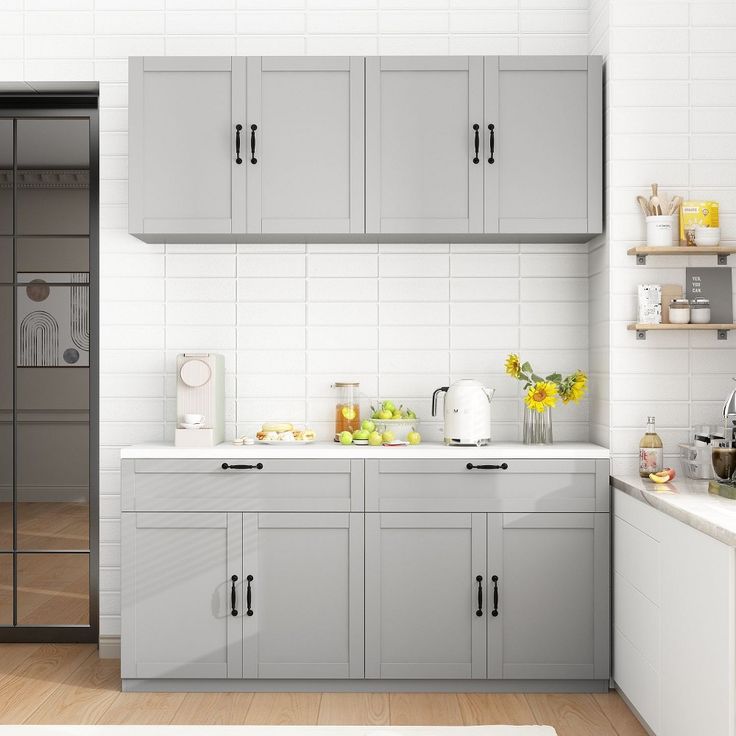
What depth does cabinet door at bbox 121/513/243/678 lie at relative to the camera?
2910 millimetres

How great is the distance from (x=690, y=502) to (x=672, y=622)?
37 centimetres

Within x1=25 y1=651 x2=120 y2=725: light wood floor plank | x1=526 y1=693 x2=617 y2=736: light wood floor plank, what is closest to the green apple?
x1=526 y1=693 x2=617 y2=736: light wood floor plank

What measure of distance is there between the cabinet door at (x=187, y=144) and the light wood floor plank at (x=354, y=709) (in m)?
1.81

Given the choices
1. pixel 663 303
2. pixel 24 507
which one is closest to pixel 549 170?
pixel 663 303

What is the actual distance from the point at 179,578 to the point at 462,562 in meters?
1.06

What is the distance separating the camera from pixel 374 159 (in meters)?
3.01

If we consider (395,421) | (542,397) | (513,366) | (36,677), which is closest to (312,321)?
(395,421)

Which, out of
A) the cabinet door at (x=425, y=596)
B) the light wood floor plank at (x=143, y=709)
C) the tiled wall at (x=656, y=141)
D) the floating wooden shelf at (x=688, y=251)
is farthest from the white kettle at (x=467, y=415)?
the light wood floor plank at (x=143, y=709)

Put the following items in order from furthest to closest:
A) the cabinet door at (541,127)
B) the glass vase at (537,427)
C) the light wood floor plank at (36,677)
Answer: the glass vase at (537,427) → the cabinet door at (541,127) → the light wood floor plank at (36,677)

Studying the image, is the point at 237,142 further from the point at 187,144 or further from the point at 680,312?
the point at 680,312

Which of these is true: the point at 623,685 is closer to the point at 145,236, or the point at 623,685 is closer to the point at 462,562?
the point at 462,562

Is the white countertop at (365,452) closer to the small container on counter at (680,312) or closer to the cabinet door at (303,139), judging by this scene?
the small container on counter at (680,312)

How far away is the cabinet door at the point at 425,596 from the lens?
2.90 m

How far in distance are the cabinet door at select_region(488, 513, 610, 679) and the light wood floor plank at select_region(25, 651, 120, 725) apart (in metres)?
1.44
